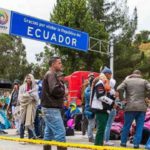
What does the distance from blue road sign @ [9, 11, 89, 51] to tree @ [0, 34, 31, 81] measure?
35.5m

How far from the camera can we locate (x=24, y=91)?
1130 centimetres

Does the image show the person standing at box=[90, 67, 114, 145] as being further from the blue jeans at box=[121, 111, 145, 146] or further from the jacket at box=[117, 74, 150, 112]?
the blue jeans at box=[121, 111, 145, 146]

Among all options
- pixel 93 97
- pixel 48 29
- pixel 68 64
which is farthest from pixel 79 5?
pixel 93 97

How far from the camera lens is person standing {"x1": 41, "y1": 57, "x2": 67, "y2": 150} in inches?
294

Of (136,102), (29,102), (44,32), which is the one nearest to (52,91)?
(136,102)

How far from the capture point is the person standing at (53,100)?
24.5 feet

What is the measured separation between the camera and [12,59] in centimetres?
6175

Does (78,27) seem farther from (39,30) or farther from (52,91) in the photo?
(52,91)

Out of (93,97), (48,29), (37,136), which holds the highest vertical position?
(48,29)

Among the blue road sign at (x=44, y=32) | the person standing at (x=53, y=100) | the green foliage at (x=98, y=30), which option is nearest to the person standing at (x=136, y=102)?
the person standing at (x=53, y=100)

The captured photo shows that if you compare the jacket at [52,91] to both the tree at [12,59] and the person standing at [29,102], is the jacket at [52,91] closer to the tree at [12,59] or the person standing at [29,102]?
the person standing at [29,102]

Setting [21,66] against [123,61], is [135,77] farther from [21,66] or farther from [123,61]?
[21,66]

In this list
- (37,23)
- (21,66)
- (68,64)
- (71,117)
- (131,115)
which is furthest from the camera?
(21,66)

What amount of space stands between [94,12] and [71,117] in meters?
31.3
